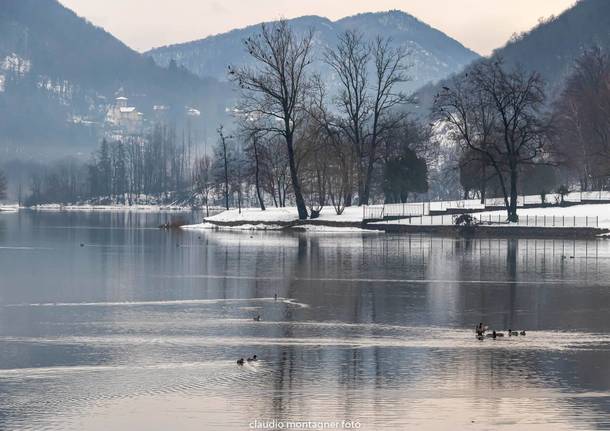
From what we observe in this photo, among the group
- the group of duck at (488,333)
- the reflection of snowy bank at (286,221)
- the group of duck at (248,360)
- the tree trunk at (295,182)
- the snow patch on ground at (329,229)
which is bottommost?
the group of duck at (248,360)

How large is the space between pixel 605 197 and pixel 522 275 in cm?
5964

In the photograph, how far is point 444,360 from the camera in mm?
25938

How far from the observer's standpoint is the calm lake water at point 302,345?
20734 millimetres

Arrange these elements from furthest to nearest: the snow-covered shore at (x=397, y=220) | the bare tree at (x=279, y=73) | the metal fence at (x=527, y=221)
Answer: the bare tree at (x=279, y=73) → the snow-covered shore at (x=397, y=220) → the metal fence at (x=527, y=221)

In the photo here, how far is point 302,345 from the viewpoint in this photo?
2822 cm

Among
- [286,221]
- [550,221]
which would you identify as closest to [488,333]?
[550,221]

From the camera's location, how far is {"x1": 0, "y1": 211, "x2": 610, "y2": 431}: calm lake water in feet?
68.0

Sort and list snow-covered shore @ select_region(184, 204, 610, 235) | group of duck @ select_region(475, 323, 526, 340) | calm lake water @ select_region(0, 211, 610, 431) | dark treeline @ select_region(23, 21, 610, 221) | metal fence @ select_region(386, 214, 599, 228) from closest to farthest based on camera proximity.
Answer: calm lake water @ select_region(0, 211, 610, 431), group of duck @ select_region(475, 323, 526, 340), metal fence @ select_region(386, 214, 599, 228), snow-covered shore @ select_region(184, 204, 610, 235), dark treeline @ select_region(23, 21, 610, 221)

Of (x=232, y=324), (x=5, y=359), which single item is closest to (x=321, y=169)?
(x=232, y=324)

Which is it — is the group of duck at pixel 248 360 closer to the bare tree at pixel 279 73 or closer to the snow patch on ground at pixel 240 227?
the bare tree at pixel 279 73

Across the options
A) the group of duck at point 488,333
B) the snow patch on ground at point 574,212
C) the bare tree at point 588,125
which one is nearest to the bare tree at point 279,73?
the snow patch on ground at point 574,212

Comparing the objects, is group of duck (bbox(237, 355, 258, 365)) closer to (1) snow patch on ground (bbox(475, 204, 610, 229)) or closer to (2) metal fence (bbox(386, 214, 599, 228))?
(2) metal fence (bbox(386, 214, 599, 228))

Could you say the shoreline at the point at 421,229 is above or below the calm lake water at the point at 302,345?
above

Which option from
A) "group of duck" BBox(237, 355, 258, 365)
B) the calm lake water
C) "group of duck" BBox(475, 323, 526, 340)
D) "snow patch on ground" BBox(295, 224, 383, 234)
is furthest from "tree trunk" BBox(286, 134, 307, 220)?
"group of duck" BBox(237, 355, 258, 365)
